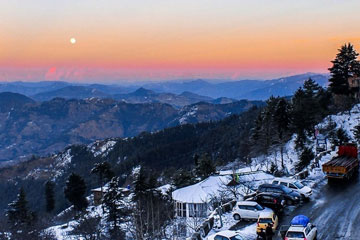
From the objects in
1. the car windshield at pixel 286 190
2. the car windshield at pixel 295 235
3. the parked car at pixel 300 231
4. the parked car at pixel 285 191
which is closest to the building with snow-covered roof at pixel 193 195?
the parked car at pixel 285 191

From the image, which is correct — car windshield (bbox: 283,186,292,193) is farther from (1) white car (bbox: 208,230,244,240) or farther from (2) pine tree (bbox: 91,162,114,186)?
(2) pine tree (bbox: 91,162,114,186)

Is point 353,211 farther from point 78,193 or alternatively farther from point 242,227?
point 78,193

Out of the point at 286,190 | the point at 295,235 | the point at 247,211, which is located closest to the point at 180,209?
the point at 286,190

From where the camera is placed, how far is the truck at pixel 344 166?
36812 mm

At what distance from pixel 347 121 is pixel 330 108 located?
45.4 ft

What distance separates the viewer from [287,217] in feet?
91.9

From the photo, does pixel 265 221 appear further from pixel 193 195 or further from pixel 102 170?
pixel 102 170

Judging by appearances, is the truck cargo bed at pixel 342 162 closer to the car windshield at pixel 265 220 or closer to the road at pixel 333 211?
the road at pixel 333 211

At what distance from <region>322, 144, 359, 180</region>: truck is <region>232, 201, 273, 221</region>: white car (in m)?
13.1

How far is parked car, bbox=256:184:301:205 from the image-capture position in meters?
30.9

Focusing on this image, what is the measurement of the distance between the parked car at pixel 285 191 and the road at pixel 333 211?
30.8 inches

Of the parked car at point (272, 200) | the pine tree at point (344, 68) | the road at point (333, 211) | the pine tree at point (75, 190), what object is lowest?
the pine tree at point (75, 190)

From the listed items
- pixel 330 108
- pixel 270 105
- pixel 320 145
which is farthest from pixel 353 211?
pixel 330 108

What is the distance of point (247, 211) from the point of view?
27938mm
